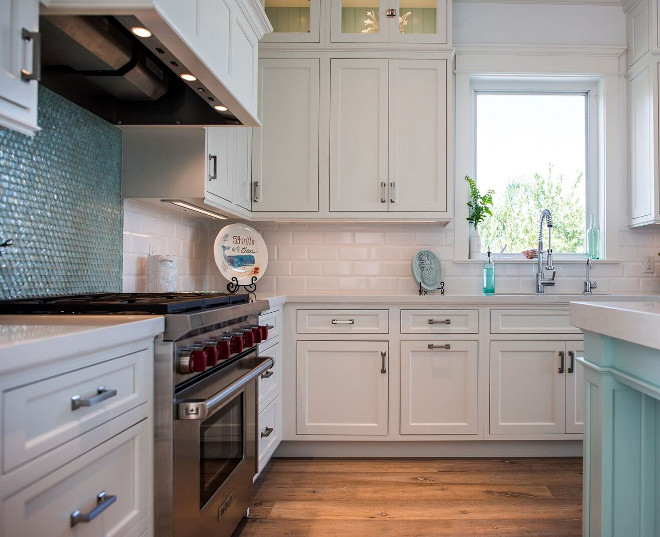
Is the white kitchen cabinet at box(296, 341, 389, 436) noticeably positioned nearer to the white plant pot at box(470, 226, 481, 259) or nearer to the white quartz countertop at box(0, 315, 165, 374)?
the white plant pot at box(470, 226, 481, 259)

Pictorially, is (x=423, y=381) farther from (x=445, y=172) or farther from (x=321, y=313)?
(x=445, y=172)

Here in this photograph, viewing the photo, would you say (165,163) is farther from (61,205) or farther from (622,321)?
(622,321)

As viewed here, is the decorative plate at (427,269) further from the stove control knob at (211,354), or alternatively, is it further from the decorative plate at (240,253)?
the stove control knob at (211,354)

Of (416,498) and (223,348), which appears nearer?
(223,348)

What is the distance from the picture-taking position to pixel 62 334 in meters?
0.94

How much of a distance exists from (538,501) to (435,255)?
1.56 metres

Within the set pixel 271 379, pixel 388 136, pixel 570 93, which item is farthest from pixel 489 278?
pixel 271 379

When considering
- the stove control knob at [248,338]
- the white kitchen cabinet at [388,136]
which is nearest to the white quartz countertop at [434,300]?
the white kitchen cabinet at [388,136]

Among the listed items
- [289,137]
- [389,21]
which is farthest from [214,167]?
[389,21]

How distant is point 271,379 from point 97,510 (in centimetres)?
166

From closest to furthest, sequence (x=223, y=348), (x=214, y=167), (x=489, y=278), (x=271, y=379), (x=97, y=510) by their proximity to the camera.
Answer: (x=97, y=510) → (x=223, y=348) → (x=214, y=167) → (x=271, y=379) → (x=489, y=278)

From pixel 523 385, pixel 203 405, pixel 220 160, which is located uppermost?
pixel 220 160

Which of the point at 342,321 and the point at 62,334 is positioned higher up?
the point at 62,334

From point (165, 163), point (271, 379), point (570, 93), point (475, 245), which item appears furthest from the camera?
point (570, 93)
